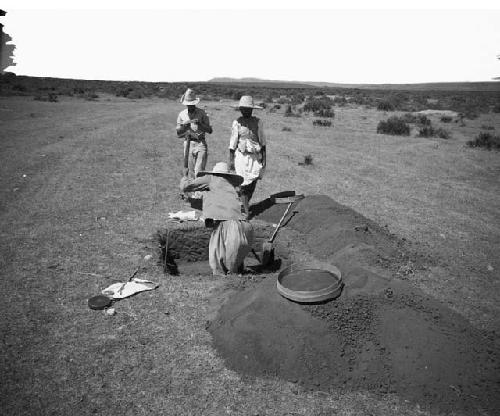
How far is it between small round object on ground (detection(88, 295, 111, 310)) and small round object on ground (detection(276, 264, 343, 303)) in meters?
1.91

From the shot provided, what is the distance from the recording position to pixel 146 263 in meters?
5.45

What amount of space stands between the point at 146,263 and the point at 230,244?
130 centimetres

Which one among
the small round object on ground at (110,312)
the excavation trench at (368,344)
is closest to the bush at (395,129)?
the excavation trench at (368,344)

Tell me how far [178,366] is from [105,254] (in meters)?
2.60

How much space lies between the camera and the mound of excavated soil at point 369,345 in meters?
3.35

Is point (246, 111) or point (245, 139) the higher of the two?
point (246, 111)

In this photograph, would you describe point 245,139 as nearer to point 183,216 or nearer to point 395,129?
point 183,216

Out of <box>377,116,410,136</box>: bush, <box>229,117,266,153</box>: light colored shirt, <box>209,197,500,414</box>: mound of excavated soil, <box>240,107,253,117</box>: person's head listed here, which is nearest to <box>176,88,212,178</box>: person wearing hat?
<box>229,117,266,153</box>: light colored shirt

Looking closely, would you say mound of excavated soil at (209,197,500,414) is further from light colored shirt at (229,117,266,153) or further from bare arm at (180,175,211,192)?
light colored shirt at (229,117,266,153)

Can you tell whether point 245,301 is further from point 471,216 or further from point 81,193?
point 471,216

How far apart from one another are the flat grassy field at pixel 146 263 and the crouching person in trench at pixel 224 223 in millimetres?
316

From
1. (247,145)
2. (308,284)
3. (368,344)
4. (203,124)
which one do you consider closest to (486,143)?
(203,124)

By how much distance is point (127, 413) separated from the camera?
3.05m

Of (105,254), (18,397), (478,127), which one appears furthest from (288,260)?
(478,127)
